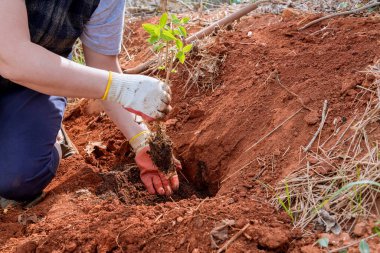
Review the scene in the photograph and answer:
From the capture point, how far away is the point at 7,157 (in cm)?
234

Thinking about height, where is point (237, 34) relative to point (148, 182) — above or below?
above

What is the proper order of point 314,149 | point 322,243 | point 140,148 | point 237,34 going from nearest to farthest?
point 322,243 → point 314,149 → point 140,148 → point 237,34

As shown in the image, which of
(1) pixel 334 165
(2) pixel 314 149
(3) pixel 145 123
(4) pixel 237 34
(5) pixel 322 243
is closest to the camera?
(5) pixel 322 243

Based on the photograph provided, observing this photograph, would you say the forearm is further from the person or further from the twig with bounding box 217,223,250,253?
the twig with bounding box 217,223,250,253

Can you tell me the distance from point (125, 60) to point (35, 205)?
1567 millimetres

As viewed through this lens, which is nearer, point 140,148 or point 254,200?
point 254,200

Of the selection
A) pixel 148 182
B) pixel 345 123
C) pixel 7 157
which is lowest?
pixel 148 182

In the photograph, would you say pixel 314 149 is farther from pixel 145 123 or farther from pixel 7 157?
pixel 7 157

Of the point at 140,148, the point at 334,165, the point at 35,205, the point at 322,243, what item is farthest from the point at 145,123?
the point at 322,243

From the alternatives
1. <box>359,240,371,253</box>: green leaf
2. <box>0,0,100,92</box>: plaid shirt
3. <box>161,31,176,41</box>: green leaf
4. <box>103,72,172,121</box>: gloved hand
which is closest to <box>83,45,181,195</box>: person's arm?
<box>0,0,100,92</box>: plaid shirt

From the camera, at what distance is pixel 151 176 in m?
2.45

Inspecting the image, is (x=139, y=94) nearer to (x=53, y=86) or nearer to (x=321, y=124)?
(x=53, y=86)

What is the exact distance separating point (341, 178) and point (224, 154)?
751 mm

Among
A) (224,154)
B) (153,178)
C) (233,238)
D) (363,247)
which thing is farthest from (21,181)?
(363,247)
